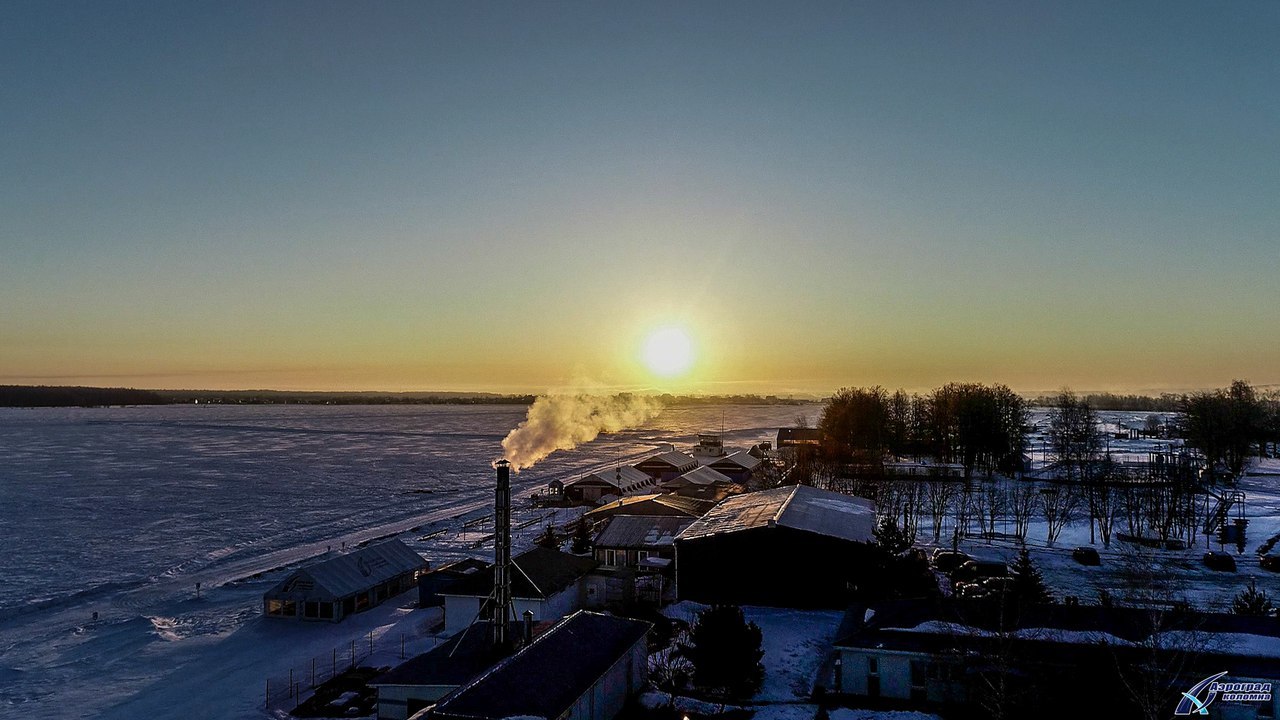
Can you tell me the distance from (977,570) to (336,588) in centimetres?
3243

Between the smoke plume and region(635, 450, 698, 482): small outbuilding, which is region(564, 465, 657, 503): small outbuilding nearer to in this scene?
region(635, 450, 698, 482): small outbuilding

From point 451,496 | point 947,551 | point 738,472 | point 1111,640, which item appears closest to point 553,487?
point 451,496

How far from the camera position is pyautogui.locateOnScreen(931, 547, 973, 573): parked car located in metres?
39.1

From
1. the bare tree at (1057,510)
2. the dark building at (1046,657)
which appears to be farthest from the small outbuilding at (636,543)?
the bare tree at (1057,510)

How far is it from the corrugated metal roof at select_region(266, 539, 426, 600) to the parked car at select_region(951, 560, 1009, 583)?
28.9m

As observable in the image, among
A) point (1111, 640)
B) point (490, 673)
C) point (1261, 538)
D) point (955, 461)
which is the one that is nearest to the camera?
point (490, 673)

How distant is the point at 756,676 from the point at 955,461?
8461 cm

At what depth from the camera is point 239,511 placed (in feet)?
198

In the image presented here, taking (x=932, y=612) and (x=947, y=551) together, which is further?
(x=947, y=551)

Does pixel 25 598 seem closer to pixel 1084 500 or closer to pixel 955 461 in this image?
pixel 1084 500

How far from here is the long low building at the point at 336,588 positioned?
33531 millimetres

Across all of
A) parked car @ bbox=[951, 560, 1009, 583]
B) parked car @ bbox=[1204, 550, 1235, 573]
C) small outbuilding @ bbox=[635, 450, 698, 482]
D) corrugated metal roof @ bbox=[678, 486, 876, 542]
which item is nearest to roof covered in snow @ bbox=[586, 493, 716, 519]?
corrugated metal roof @ bbox=[678, 486, 876, 542]

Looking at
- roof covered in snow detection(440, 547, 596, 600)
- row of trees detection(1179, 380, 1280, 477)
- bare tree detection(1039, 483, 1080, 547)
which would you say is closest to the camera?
roof covered in snow detection(440, 547, 596, 600)

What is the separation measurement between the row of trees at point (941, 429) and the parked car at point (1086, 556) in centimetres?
3498
